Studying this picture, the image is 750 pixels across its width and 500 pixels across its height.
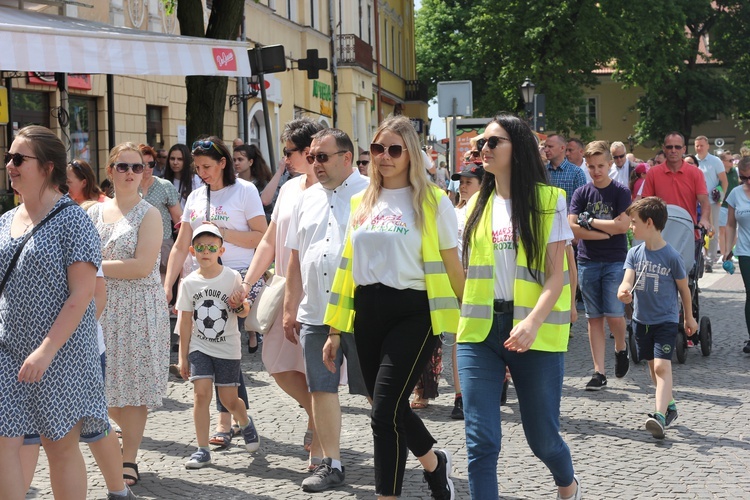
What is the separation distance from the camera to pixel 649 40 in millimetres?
45250

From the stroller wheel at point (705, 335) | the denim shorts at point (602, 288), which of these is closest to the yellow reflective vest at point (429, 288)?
the denim shorts at point (602, 288)

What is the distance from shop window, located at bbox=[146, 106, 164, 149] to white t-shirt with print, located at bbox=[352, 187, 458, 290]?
1778 cm

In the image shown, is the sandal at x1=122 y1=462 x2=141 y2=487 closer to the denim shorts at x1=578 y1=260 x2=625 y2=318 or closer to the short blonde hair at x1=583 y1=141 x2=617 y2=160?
the denim shorts at x1=578 y1=260 x2=625 y2=318

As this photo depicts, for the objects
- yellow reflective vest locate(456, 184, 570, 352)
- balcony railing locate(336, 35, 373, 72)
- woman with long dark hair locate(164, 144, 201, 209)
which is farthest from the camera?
balcony railing locate(336, 35, 373, 72)

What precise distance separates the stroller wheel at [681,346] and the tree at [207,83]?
6644 mm

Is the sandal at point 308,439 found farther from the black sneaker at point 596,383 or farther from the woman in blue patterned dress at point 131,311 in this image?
the black sneaker at point 596,383

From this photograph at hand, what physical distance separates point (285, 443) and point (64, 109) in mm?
11756

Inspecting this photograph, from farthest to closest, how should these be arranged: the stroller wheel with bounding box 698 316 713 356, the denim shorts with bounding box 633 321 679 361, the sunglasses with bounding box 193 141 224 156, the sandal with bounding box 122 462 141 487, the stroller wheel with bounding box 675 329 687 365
Result: the stroller wheel with bounding box 698 316 713 356 → the stroller wheel with bounding box 675 329 687 365 → the denim shorts with bounding box 633 321 679 361 → the sunglasses with bounding box 193 141 224 156 → the sandal with bounding box 122 462 141 487

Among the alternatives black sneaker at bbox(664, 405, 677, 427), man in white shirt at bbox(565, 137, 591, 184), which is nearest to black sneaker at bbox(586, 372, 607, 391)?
black sneaker at bbox(664, 405, 677, 427)

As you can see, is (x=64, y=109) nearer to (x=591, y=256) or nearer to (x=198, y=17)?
(x=198, y=17)

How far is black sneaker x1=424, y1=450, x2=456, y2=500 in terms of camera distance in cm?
602

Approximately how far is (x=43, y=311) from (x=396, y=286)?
1.63m

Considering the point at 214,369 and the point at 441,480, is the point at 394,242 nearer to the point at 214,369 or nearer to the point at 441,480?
the point at 441,480

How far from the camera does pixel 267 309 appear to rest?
7.10 metres
